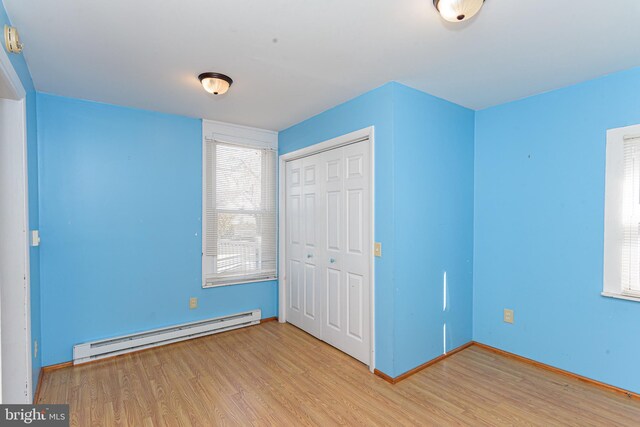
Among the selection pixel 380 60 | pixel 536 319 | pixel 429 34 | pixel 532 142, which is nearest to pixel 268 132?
pixel 380 60

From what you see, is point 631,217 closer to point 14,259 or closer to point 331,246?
point 331,246

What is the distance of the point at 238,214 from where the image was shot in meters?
3.73

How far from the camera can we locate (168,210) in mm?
3307

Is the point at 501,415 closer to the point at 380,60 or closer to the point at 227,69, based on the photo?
the point at 380,60

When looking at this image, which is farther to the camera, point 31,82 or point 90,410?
point 31,82

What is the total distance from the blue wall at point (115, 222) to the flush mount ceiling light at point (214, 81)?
46.8 inches

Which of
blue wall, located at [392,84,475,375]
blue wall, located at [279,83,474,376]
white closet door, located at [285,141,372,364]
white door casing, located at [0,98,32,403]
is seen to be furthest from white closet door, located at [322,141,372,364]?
white door casing, located at [0,98,32,403]

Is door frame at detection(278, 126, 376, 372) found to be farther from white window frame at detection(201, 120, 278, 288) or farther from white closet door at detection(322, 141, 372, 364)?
white window frame at detection(201, 120, 278, 288)

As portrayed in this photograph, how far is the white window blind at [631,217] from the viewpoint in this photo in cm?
227

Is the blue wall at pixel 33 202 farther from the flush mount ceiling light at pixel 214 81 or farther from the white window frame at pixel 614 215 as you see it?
the white window frame at pixel 614 215

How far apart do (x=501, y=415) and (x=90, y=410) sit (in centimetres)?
281

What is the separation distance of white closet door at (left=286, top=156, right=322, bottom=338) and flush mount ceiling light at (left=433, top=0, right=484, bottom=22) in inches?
78.5

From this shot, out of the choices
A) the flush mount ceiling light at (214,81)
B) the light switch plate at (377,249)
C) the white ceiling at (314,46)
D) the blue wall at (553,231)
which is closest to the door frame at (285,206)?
the light switch plate at (377,249)

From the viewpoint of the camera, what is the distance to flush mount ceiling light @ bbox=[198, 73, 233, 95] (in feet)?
7.68
